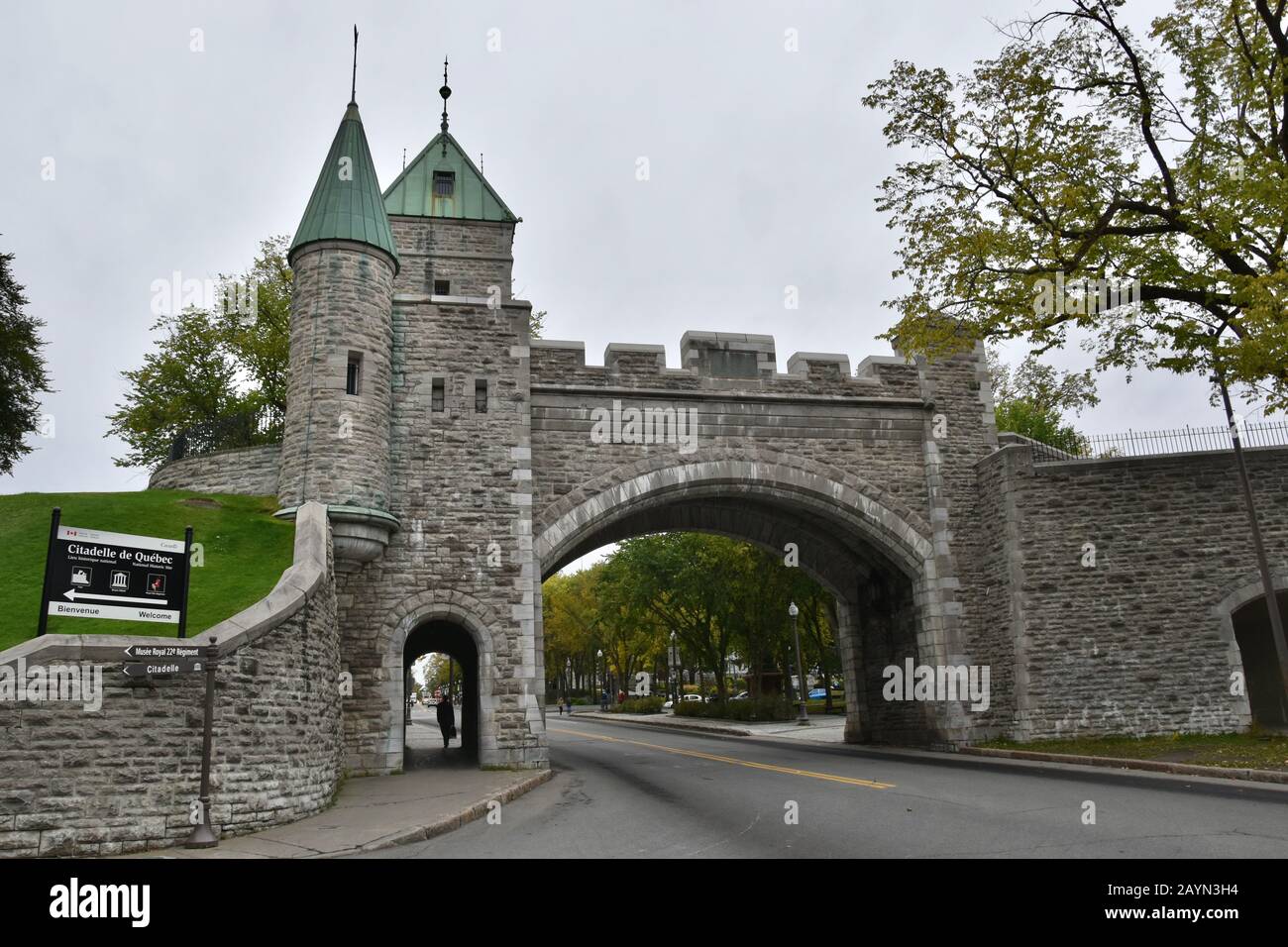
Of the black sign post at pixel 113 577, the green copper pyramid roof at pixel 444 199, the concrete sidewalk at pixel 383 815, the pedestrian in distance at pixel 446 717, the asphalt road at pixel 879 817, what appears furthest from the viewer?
the green copper pyramid roof at pixel 444 199

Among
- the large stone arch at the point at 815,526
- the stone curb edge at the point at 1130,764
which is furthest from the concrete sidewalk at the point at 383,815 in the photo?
the stone curb edge at the point at 1130,764

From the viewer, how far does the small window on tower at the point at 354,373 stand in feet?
53.4

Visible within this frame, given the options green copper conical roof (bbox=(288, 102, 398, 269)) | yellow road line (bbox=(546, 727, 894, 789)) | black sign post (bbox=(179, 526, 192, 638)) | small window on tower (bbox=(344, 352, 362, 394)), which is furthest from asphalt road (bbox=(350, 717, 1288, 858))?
green copper conical roof (bbox=(288, 102, 398, 269))

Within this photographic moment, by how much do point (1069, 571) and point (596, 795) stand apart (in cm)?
1107

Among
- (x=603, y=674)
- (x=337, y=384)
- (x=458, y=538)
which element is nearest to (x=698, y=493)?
(x=458, y=538)

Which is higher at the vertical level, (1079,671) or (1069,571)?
(1069,571)

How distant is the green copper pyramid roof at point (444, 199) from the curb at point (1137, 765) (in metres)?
20.3

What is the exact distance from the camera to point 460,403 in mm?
17547

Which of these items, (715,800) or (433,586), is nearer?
(715,800)

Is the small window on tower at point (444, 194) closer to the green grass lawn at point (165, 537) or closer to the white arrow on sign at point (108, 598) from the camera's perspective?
the green grass lawn at point (165, 537)

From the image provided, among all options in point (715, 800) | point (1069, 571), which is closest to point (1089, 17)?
point (1069, 571)

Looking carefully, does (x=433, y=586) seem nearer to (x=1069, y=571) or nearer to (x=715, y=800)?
(x=715, y=800)

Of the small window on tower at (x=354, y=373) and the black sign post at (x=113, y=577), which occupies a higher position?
the small window on tower at (x=354, y=373)

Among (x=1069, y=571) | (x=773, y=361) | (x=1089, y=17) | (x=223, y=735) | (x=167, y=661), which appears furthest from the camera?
(x=773, y=361)
